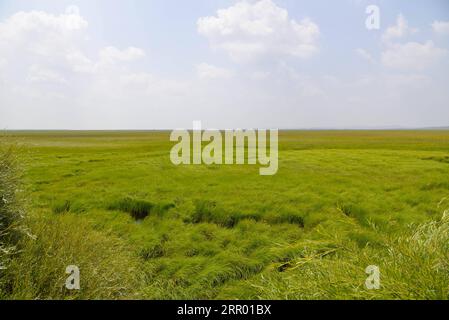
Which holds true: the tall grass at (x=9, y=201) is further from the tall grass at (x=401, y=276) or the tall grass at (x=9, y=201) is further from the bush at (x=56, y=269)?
the tall grass at (x=401, y=276)

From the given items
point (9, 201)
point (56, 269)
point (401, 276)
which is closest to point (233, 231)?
point (56, 269)

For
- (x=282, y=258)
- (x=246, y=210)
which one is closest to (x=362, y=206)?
(x=246, y=210)

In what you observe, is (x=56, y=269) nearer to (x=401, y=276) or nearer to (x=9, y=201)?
(x=9, y=201)

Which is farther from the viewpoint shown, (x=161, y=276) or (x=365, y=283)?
(x=161, y=276)

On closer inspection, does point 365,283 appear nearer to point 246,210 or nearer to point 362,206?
point 246,210

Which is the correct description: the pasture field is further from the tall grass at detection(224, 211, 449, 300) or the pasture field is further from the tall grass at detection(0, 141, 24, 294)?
the tall grass at detection(0, 141, 24, 294)

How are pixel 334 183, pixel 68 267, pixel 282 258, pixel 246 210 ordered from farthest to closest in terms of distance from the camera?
pixel 334 183 → pixel 246 210 → pixel 282 258 → pixel 68 267

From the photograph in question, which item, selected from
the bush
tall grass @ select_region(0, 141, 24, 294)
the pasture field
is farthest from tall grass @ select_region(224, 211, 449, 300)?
tall grass @ select_region(0, 141, 24, 294)

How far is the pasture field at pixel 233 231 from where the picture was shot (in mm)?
4785

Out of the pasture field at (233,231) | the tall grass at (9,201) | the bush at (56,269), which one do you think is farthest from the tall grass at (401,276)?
the tall grass at (9,201)

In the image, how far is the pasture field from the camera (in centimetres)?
479

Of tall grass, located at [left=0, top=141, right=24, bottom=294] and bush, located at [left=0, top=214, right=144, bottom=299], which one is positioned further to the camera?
tall grass, located at [left=0, top=141, right=24, bottom=294]

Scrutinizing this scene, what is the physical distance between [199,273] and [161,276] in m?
1.15

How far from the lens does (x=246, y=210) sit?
15.4 m
